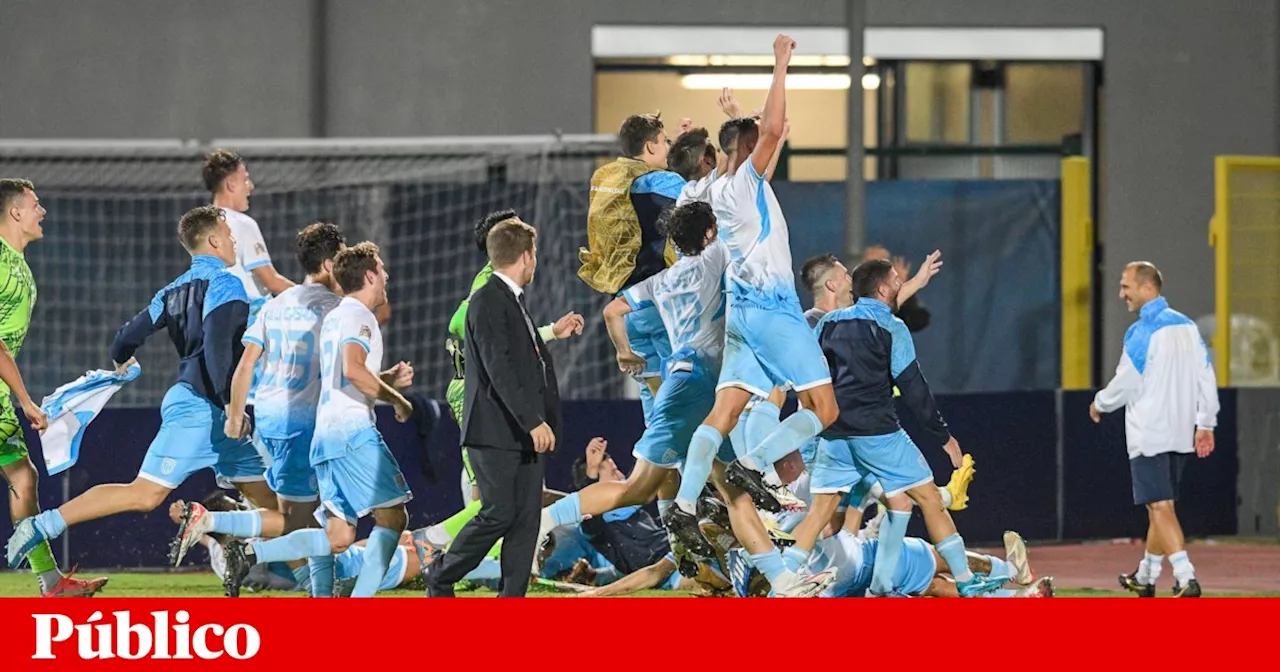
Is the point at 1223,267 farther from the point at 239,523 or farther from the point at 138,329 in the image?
the point at 138,329

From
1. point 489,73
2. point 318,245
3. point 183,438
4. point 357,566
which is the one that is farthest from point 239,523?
point 489,73

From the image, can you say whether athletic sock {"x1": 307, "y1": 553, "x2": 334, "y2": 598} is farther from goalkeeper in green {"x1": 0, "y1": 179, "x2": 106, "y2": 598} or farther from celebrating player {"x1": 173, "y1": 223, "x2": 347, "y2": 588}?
goalkeeper in green {"x1": 0, "y1": 179, "x2": 106, "y2": 598}

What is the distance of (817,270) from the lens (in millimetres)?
10438

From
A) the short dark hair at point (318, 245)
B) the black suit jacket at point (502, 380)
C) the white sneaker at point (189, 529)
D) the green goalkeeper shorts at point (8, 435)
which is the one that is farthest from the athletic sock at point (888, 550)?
the green goalkeeper shorts at point (8, 435)

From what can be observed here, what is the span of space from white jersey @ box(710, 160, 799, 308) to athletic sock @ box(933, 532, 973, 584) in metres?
1.56

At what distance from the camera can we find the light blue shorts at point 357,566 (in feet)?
32.8

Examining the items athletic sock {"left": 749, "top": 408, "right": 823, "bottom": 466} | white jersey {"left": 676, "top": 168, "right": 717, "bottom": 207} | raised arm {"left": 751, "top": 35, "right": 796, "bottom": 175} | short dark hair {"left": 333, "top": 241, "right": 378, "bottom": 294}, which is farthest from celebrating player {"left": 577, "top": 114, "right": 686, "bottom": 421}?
short dark hair {"left": 333, "top": 241, "right": 378, "bottom": 294}

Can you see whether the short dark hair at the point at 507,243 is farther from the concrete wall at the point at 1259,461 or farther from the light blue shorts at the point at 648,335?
the concrete wall at the point at 1259,461

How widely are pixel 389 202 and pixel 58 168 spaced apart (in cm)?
324

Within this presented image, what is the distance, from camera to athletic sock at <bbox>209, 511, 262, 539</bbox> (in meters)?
9.58

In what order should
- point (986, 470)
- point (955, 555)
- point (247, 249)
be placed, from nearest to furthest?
point (955, 555) → point (247, 249) → point (986, 470)

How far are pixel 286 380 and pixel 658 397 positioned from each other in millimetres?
1824
